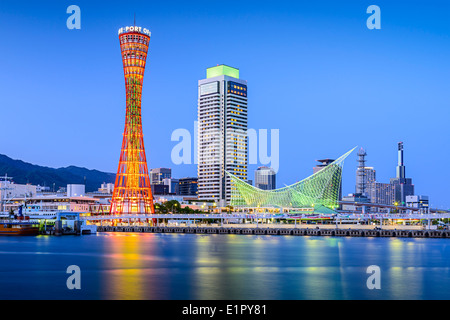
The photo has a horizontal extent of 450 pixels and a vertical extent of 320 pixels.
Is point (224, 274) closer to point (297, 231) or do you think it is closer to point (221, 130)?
point (297, 231)

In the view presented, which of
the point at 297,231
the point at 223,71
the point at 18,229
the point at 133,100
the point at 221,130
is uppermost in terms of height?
the point at 223,71

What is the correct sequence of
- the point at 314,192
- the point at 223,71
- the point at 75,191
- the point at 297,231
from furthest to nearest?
the point at 223,71 < the point at 75,191 < the point at 314,192 < the point at 297,231

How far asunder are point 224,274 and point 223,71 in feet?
450

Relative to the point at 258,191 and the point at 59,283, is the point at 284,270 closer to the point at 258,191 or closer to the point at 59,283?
the point at 59,283

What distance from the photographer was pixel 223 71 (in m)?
168

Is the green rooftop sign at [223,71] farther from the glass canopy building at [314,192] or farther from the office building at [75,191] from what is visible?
the glass canopy building at [314,192]

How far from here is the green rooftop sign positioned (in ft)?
552

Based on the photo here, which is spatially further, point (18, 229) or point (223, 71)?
point (223, 71)

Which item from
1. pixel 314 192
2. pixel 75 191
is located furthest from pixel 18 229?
pixel 75 191

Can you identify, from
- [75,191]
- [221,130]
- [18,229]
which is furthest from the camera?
[221,130]

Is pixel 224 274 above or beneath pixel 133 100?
beneath

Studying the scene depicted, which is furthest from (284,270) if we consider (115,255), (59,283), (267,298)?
(115,255)

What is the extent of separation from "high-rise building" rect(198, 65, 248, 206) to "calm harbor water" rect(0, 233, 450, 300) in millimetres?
114451
